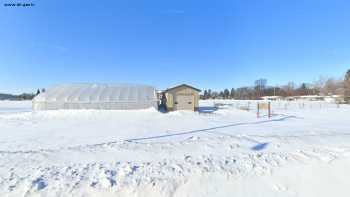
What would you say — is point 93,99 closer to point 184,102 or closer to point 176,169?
point 184,102

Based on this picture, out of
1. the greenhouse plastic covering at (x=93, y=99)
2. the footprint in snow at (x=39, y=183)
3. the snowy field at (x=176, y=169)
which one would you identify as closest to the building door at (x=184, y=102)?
the greenhouse plastic covering at (x=93, y=99)

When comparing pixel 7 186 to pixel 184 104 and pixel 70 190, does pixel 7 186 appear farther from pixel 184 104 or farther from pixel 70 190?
pixel 184 104

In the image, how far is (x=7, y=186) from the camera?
380cm

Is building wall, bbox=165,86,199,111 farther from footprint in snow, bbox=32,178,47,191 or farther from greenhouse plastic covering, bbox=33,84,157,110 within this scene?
footprint in snow, bbox=32,178,47,191

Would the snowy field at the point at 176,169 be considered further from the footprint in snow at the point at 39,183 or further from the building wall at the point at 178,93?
the building wall at the point at 178,93

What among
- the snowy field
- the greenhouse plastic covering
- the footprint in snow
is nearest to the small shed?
the greenhouse plastic covering

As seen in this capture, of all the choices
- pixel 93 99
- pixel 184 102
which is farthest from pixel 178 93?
pixel 93 99

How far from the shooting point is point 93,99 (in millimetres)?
20734

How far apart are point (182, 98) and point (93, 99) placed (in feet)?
32.8

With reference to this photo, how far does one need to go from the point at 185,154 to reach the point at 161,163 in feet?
3.18

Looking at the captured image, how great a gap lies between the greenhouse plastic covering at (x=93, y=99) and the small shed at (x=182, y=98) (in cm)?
189

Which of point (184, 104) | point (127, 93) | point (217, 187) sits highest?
point (127, 93)

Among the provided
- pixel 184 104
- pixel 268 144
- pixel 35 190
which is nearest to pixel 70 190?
pixel 35 190

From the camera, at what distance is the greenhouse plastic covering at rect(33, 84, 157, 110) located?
66.8 ft
